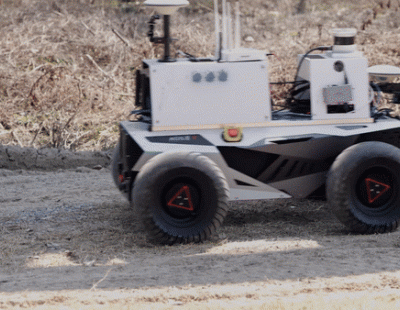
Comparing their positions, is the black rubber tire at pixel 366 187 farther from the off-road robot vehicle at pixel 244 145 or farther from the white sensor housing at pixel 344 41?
Result: the white sensor housing at pixel 344 41

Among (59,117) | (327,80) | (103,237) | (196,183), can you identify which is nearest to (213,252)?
(196,183)

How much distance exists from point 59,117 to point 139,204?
576cm

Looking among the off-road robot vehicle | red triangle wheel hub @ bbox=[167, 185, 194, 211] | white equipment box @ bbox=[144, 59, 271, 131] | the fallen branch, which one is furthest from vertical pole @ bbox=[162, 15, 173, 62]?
the fallen branch

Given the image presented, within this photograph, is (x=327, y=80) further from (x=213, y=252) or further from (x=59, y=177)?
(x=59, y=177)

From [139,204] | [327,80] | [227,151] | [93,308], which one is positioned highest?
[327,80]

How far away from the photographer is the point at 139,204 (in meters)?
5.91

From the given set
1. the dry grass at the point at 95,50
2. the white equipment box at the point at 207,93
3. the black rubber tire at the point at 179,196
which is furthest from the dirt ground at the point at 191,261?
the dry grass at the point at 95,50

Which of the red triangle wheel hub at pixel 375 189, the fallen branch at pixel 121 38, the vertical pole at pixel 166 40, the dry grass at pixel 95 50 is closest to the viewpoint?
the red triangle wheel hub at pixel 375 189

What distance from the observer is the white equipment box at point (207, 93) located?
613 centimetres

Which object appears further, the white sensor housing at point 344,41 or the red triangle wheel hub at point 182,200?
the white sensor housing at point 344,41

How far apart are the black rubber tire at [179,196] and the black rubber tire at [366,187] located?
101 centimetres

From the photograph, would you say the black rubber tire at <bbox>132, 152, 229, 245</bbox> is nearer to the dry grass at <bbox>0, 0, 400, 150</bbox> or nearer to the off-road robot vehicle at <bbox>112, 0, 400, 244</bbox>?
the off-road robot vehicle at <bbox>112, 0, 400, 244</bbox>

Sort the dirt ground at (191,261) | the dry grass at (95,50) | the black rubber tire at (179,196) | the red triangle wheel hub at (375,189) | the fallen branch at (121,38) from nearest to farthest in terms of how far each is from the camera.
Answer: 1. the dirt ground at (191,261)
2. the black rubber tire at (179,196)
3. the red triangle wheel hub at (375,189)
4. the dry grass at (95,50)
5. the fallen branch at (121,38)

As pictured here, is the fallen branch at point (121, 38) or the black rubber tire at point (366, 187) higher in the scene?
the fallen branch at point (121, 38)
